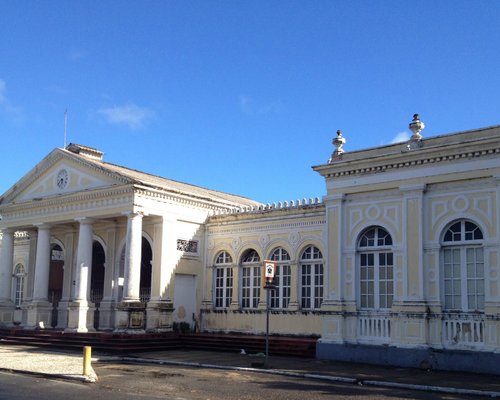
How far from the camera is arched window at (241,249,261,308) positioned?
23.8m

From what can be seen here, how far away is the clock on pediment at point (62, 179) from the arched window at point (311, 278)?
1003 centimetres

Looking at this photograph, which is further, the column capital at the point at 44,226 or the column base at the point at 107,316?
the column capital at the point at 44,226

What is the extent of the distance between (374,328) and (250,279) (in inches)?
288

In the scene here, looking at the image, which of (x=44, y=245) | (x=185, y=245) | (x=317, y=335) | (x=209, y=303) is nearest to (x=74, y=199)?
(x=44, y=245)

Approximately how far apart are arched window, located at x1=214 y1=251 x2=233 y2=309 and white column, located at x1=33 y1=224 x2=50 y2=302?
7.04 m

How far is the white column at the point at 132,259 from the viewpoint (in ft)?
74.1

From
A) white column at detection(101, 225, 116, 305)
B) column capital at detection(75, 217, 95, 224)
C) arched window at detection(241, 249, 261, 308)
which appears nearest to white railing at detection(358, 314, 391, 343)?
arched window at detection(241, 249, 261, 308)

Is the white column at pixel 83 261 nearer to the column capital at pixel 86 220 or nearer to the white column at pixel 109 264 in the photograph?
the column capital at pixel 86 220

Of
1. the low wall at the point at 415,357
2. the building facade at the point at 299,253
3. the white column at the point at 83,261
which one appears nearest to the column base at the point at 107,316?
the building facade at the point at 299,253

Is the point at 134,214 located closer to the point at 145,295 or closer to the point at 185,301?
the point at 185,301

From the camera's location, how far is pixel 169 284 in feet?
78.3

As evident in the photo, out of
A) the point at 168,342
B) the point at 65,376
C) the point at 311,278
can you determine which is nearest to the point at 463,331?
the point at 311,278

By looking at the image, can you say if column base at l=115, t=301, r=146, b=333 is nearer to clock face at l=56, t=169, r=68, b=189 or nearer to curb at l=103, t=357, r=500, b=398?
curb at l=103, t=357, r=500, b=398

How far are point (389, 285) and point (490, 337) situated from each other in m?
3.10
